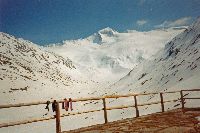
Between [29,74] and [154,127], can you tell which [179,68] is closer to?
[154,127]

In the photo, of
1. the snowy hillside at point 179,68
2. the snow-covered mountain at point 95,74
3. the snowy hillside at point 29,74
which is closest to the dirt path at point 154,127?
the snowy hillside at point 179,68

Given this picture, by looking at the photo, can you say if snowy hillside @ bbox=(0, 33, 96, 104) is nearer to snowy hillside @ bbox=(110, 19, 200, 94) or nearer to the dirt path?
snowy hillside @ bbox=(110, 19, 200, 94)

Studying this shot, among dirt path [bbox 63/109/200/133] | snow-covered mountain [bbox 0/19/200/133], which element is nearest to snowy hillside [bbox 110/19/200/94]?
snow-covered mountain [bbox 0/19/200/133]

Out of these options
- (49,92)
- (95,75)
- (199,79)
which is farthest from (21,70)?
(199,79)

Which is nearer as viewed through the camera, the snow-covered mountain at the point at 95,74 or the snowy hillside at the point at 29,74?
the snow-covered mountain at the point at 95,74

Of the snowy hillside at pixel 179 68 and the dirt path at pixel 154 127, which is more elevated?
the snowy hillside at pixel 179 68

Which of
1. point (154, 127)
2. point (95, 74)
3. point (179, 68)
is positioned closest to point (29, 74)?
point (95, 74)

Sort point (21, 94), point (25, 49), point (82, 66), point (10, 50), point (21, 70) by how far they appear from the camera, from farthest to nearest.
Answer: point (82, 66)
point (25, 49)
point (10, 50)
point (21, 70)
point (21, 94)

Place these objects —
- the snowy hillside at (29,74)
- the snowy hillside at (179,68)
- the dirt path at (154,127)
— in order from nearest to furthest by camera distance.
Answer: the dirt path at (154,127) < the snowy hillside at (179,68) < the snowy hillside at (29,74)

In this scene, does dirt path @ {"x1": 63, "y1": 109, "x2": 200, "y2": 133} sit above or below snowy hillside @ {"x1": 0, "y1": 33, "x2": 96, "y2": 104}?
below

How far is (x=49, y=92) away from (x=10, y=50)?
2681 inches

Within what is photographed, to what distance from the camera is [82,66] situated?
17212cm

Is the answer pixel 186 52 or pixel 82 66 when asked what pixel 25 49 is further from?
pixel 186 52

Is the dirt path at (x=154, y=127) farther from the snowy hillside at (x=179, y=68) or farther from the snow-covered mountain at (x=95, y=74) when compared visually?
the snow-covered mountain at (x=95, y=74)
